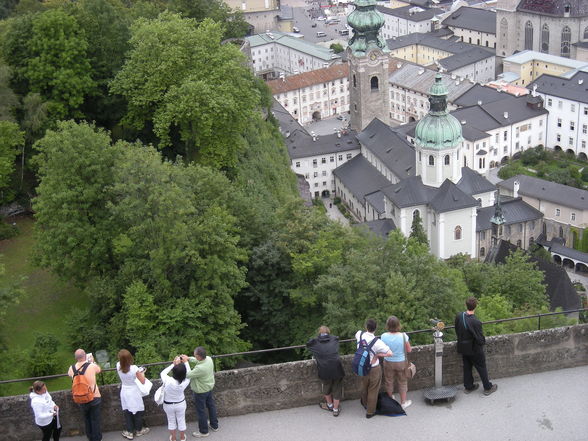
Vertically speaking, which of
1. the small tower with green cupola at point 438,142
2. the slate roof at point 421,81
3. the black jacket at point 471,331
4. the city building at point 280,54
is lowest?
the city building at point 280,54

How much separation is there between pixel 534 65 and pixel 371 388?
9065 cm

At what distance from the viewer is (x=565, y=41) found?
356 feet

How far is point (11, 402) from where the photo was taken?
1580 centimetres

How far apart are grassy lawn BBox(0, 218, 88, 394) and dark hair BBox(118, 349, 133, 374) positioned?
1075 cm

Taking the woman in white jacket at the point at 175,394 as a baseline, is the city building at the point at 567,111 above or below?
below

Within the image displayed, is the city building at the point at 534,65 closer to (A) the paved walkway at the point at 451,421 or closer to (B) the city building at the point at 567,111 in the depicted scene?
(B) the city building at the point at 567,111

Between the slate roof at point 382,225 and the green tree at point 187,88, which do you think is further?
the slate roof at point 382,225

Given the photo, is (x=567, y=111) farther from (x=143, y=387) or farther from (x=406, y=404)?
(x=143, y=387)

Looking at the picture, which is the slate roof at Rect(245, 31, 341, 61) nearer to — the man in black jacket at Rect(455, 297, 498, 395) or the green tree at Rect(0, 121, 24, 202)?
the green tree at Rect(0, 121, 24, 202)

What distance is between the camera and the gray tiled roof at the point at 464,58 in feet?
331

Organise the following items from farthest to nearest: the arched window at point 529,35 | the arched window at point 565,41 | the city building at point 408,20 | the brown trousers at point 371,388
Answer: the city building at point 408,20, the arched window at point 529,35, the arched window at point 565,41, the brown trousers at point 371,388

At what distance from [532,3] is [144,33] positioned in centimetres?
8083

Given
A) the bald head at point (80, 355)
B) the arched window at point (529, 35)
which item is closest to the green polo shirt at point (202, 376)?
the bald head at point (80, 355)

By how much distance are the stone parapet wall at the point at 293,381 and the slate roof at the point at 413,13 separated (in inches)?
4432
